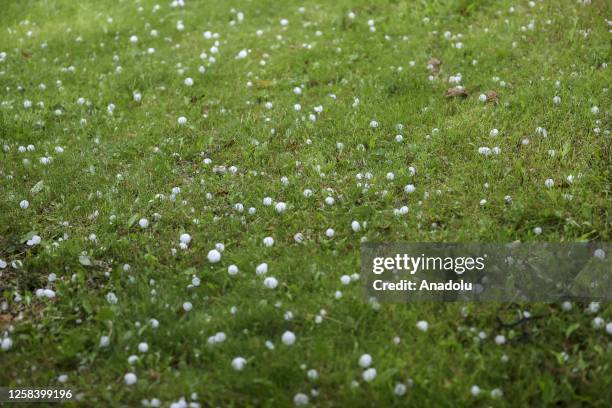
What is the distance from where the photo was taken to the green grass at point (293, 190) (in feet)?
15.8

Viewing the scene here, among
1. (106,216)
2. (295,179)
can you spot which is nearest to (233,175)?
(295,179)

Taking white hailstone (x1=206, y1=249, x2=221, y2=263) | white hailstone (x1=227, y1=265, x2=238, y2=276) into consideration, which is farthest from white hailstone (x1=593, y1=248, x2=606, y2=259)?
white hailstone (x1=206, y1=249, x2=221, y2=263)

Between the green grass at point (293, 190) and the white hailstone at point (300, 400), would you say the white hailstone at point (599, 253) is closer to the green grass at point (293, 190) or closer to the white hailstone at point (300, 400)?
the green grass at point (293, 190)

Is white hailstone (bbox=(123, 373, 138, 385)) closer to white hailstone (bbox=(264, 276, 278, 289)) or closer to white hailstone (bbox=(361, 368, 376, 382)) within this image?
white hailstone (bbox=(264, 276, 278, 289))

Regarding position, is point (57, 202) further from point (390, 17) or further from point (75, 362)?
point (390, 17)

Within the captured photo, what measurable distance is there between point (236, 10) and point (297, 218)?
617cm

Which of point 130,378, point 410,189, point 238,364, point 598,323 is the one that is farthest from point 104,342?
point 598,323

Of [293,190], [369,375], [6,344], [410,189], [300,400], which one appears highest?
[410,189]

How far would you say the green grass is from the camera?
4.80m

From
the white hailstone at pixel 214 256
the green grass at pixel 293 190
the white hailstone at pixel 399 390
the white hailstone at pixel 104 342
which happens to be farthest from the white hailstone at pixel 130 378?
the white hailstone at pixel 399 390

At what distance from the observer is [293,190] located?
22.2 feet

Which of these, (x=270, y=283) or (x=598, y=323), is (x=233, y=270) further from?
(x=598, y=323)

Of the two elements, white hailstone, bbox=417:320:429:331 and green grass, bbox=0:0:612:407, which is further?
white hailstone, bbox=417:320:429:331

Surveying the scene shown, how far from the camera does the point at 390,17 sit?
10312 mm
